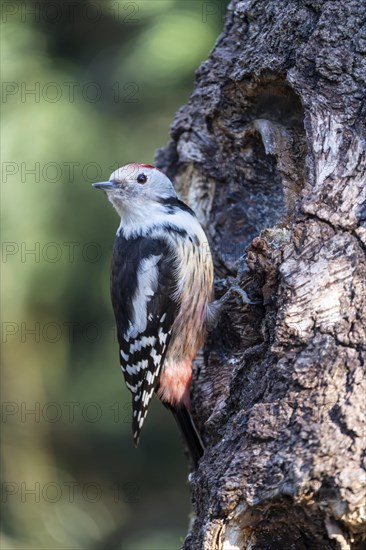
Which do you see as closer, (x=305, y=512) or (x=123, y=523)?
(x=305, y=512)

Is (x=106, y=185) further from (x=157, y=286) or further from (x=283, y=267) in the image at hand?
(x=283, y=267)

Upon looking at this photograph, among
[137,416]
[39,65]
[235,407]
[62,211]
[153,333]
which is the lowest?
[235,407]

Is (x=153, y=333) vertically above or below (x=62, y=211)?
below

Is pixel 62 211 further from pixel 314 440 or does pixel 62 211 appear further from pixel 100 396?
pixel 314 440

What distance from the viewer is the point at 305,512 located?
2514 millimetres

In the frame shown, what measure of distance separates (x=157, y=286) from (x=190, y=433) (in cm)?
75

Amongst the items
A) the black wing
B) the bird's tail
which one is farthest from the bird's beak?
the bird's tail

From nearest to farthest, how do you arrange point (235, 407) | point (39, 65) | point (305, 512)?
point (305, 512) → point (235, 407) → point (39, 65)

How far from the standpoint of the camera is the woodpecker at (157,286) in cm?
389

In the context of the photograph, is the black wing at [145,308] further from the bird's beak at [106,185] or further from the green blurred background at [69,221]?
the green blurred background at [69,221]

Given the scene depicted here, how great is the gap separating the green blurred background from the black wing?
0.95 meters

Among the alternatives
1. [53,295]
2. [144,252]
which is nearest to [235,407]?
[144,252]

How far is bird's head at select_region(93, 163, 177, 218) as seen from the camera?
4.02 metres

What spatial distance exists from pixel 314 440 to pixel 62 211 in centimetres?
273
